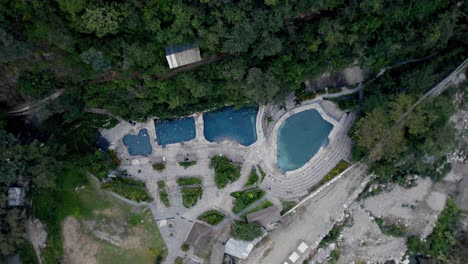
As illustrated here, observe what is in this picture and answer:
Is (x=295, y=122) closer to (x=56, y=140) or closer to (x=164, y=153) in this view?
(x=164, y=153)

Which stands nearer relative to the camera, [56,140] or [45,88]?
[45,88]

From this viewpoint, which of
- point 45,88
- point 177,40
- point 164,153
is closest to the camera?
point 177,40

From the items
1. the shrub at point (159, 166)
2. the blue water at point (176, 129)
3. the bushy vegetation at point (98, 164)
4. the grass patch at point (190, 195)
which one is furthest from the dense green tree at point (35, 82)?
the grass patch at point (190, 195)

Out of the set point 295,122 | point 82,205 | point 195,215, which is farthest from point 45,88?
point 295,122

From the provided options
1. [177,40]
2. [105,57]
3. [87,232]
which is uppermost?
[177,40]

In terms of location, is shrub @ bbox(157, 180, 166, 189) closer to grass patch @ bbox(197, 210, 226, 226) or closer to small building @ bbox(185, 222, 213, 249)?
grass patch @ bbox(197, 210, 226, 226)

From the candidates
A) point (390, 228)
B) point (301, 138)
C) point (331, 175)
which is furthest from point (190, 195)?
point (390, 228)

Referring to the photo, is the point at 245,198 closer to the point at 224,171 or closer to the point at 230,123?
the point at 224,171
